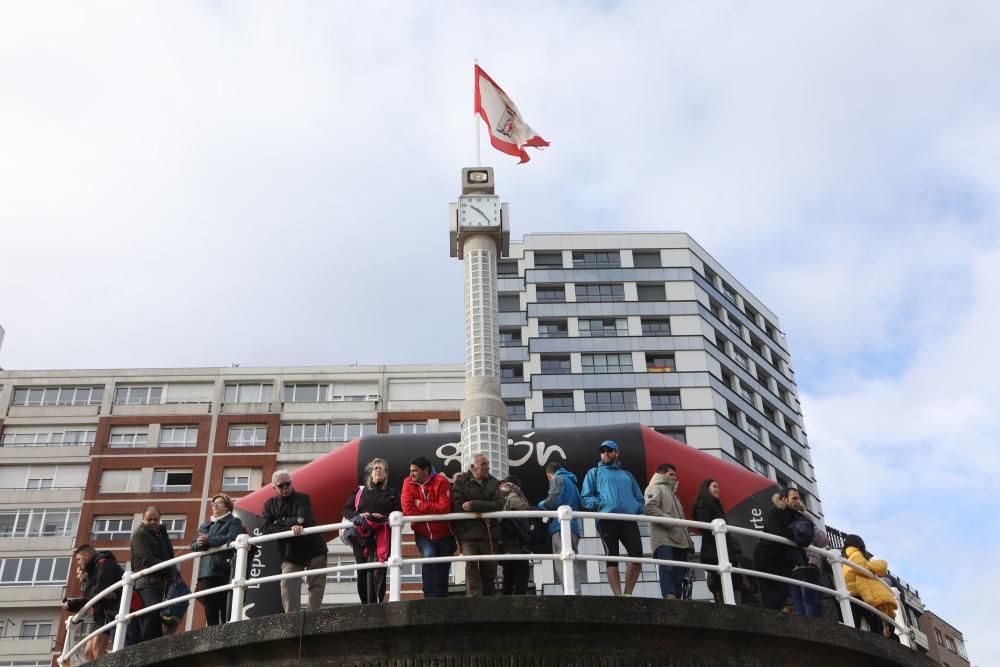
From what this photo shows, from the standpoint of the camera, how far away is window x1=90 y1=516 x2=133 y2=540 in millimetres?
65625

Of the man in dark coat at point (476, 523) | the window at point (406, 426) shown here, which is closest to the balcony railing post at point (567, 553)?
the man in dark coat at point (476, 523)

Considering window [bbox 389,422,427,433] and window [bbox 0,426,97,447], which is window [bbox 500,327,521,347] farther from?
window [bbox 0,426,97,447]

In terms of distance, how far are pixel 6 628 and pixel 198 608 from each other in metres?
10.3

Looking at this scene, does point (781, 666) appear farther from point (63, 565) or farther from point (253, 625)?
point (63, 565)

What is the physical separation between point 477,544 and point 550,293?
69.4m

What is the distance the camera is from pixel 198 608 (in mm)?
63938

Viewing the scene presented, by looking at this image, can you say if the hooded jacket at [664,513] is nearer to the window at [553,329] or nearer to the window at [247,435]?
the window at [247,435]

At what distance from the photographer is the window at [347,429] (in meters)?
70.1

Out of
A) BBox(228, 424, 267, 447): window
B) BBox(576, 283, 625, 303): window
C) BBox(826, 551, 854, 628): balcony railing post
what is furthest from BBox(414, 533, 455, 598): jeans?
BBox(576, 283, 625, 303): window

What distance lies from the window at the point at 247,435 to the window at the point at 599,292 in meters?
24.6

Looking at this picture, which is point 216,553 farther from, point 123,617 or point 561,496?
point 561,496

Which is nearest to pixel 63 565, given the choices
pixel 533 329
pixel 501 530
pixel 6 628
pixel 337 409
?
pixel 6 628

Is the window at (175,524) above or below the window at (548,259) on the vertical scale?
below

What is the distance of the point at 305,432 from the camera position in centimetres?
7012
